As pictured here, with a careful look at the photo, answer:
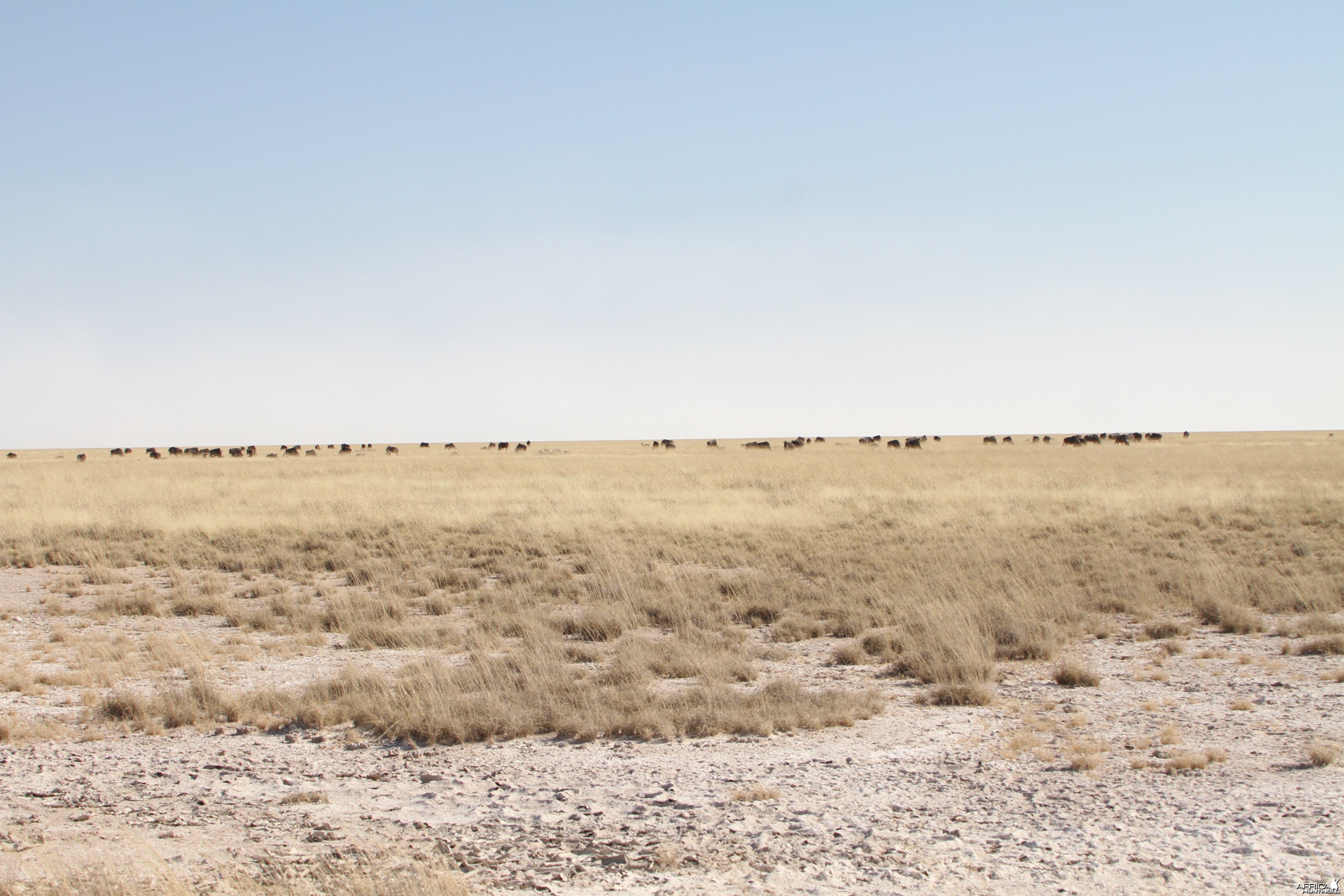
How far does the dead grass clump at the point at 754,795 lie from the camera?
6.38 m

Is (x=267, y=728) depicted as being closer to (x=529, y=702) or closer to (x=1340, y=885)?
(x=529, y=702)

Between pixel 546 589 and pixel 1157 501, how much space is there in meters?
20.8

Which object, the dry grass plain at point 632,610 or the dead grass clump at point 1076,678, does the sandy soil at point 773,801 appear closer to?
the dry grass plain at point 632,610

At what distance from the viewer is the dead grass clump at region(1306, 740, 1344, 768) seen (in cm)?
694

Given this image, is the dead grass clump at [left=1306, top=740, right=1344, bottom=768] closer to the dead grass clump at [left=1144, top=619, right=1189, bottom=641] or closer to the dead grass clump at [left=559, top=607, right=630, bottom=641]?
the dead grass clump at [left=1144, top=619, right=1189, bottom=641]

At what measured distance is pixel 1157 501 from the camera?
28578 millimetres

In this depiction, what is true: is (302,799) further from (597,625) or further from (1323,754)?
(1323,754)

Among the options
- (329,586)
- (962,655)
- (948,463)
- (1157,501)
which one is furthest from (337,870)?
(948,463)

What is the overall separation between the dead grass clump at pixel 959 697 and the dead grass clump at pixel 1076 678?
995 mm

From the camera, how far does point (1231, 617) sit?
1266 cm

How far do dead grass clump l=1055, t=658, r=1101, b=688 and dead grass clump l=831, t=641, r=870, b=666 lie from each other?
222 cm

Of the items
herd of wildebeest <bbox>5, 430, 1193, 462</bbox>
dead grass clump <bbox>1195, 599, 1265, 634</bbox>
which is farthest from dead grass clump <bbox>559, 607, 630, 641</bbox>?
herd of wildebeest <bbox>5, 430, 1193, 462</bbox>

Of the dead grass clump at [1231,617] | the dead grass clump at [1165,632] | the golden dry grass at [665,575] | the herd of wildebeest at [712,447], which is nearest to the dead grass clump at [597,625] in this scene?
the golden dry grass at [665,575]

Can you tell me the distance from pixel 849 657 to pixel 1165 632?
178 inches
